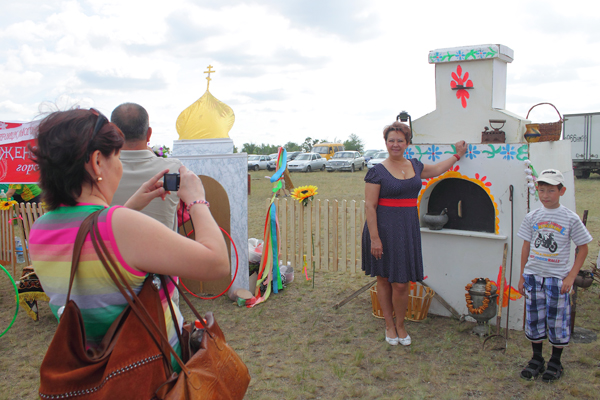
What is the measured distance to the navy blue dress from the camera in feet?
13.0

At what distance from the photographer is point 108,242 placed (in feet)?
4.00

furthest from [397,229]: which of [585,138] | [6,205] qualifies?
[585,138]

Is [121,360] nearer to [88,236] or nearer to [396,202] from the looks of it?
[88,236]

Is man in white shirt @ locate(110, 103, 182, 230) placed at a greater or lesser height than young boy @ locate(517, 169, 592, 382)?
greater

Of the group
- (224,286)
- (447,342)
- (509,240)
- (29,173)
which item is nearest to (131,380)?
(447,342)

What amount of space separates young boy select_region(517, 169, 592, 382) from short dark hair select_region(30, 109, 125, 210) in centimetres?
312

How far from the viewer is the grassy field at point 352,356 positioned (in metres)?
3.36

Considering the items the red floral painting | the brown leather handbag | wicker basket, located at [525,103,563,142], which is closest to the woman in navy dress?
the red floral painting

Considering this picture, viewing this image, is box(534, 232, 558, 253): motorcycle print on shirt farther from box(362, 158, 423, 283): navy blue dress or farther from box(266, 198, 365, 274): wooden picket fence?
box(266, 198, 365, 274): wooden picket fence

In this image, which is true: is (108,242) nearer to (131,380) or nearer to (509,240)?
(131,380)

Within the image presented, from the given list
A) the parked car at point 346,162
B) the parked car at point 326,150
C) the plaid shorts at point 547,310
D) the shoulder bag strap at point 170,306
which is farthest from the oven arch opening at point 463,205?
the parked car at point 326,150

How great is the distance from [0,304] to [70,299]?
5.77 metres

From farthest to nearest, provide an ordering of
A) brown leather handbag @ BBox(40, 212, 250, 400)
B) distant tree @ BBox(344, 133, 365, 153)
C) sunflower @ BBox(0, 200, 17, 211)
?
distant tree @ BBox(344, 133, 365, 153), sunflower @ BBox(0, 200, 17, 211), brown leather handbag @ BBox(40, 212, 250, 400)

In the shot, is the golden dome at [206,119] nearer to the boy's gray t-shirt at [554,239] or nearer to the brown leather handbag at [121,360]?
the boy's gray t-shirt at [554,239]
